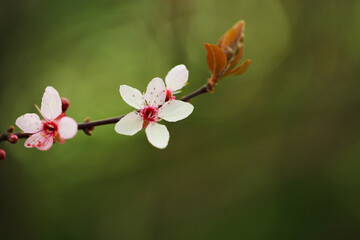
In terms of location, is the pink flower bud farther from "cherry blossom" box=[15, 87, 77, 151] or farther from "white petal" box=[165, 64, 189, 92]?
"white petal" box=[165, 64, 189, 92]

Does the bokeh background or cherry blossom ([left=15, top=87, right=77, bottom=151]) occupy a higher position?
the bokeh background

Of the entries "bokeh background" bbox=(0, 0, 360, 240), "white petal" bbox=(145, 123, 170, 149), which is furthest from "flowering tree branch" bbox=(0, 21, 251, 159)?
"bokeh background" bbox=(0, 0, 360, 240)

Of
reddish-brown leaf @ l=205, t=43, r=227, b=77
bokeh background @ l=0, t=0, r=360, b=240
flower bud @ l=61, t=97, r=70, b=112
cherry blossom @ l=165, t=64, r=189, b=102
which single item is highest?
bokeh background @ l=0, t=0, r=360, b=240

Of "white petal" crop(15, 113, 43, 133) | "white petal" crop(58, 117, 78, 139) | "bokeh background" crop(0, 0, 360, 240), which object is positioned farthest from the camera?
"bokeh background" crop(0, 0, 360, 240)

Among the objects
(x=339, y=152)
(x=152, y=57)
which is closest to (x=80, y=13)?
(x=152, y=57)

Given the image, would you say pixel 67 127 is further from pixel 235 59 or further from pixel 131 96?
pixel 235 59

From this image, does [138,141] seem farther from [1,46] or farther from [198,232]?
[1,46]

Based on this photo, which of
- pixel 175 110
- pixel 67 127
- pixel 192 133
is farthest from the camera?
pixel 192 133

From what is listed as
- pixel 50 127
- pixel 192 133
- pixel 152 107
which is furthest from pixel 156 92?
pixel 192 133

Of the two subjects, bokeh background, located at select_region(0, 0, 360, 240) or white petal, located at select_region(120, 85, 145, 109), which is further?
bokeh background, located at select_region(0, 0, 360, 240)
